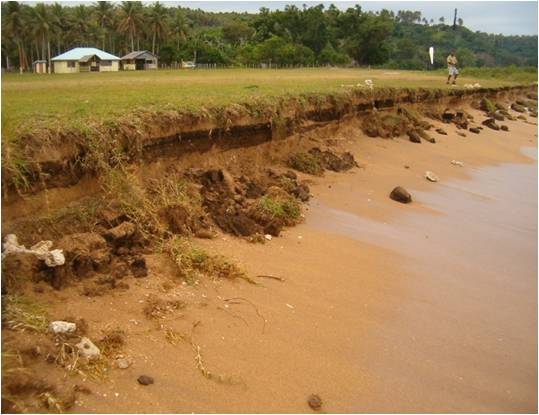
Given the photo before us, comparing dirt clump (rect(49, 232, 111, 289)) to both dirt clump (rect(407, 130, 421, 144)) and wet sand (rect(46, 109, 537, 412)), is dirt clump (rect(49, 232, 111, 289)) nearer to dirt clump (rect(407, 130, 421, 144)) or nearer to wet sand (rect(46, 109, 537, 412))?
wet sand (rect(46, 109, 537, 412))

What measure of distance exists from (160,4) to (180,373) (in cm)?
6924

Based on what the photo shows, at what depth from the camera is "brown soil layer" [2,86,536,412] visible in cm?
405

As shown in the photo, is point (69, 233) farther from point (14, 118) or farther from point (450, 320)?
point (450, 320)

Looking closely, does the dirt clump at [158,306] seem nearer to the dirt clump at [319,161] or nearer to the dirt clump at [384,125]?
the dirt clump at [319,161]

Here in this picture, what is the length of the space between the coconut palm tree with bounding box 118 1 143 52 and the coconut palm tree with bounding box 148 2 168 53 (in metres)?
1.41

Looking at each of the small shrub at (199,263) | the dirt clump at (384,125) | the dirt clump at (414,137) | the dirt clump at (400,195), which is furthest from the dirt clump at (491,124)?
the small shrub at (199,263)

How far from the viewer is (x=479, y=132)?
19578 millimetres

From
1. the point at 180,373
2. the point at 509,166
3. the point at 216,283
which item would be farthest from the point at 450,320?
the point at 509,166

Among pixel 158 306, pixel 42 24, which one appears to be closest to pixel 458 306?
pixel 158 306

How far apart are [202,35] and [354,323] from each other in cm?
6970

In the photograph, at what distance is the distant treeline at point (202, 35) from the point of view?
2277 inches

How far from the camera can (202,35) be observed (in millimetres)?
70688

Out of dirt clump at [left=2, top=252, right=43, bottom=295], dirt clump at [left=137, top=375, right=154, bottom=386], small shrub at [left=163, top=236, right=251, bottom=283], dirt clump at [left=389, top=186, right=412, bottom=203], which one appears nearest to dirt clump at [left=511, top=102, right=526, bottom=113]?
dirt clump at [left=389, top=186, right=412, bottom=203]

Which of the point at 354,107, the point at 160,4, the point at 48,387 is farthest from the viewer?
the point at 160,4
